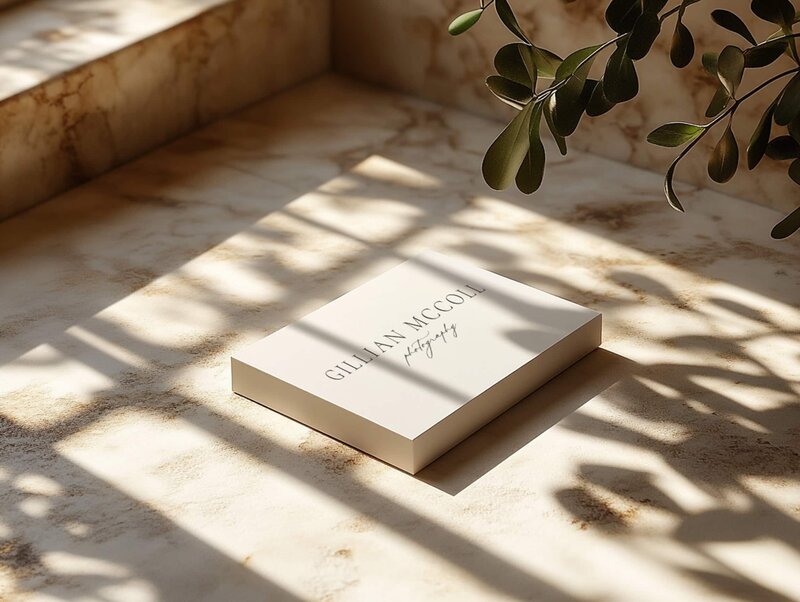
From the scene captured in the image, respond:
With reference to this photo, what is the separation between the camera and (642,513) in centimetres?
106

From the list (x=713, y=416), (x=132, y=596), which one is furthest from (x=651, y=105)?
(x=132, y=596)

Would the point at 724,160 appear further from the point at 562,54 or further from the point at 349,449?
the point at 562,54

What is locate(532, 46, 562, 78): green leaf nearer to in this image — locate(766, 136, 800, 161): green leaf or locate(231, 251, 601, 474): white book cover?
locate(766, 136, 800, 161): green leaf

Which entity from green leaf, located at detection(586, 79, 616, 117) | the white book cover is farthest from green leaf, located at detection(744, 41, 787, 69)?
the white book cover

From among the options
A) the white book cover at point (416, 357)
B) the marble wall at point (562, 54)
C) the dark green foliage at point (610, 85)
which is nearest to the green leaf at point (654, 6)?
the dark green foliage at point (610, 85)

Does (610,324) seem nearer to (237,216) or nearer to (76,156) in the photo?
(237,216)

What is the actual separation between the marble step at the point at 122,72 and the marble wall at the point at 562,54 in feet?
0.30

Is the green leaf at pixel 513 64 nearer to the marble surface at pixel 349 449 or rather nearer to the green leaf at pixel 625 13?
the green leaf at pixel 625 13

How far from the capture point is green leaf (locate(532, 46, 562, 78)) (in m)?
0.98

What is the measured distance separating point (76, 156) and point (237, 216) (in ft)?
0.73

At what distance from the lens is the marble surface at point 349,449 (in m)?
1.01

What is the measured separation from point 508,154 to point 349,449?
322 millimetres

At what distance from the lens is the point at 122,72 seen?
5.37ft

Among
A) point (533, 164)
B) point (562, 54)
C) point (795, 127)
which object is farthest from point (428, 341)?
point (562, 54)
